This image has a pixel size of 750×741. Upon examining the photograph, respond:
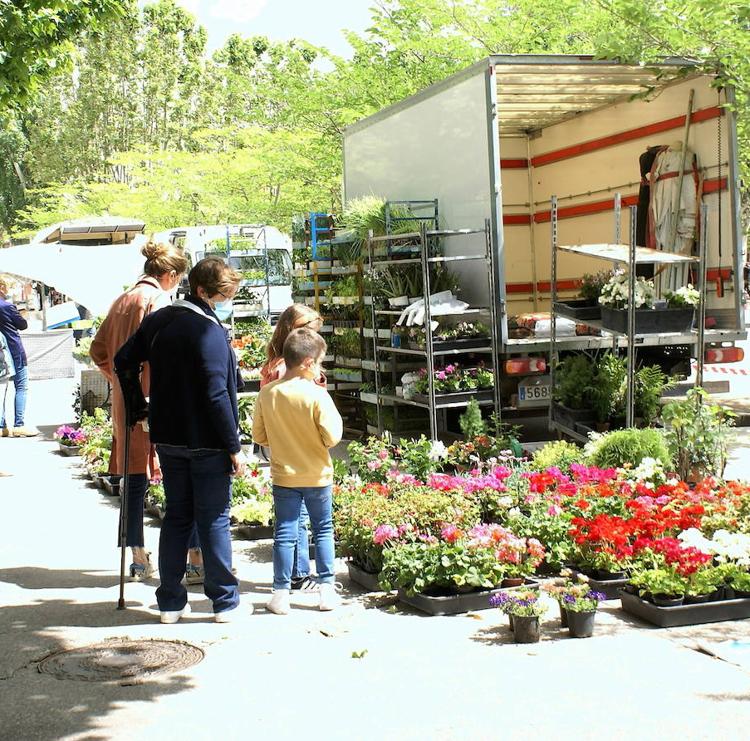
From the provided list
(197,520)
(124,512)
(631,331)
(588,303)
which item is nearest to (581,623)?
(197,520)

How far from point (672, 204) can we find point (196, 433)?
7.96m

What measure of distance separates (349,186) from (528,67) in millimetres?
4867

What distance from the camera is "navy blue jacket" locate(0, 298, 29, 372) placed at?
49.5 ft

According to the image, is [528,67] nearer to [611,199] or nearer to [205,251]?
[611,199]

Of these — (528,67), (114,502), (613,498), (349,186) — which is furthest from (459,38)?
(613,498)

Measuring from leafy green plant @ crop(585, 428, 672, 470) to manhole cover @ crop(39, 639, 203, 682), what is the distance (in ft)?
13.5

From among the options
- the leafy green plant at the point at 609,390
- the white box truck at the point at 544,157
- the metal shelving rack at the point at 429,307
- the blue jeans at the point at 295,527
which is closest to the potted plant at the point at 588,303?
the white box truck at the point at 544,157

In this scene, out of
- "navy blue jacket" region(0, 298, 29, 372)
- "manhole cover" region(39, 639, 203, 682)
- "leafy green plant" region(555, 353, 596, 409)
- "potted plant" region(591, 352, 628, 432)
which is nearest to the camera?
"manhole cover" region(39, 639, 203, 682)

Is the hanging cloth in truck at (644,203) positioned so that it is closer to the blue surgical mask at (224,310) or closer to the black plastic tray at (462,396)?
the black plastic tray at (462,396)

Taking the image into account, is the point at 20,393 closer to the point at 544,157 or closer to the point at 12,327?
the point at 12,327

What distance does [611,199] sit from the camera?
1461 cm

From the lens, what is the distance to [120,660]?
18.6 feet

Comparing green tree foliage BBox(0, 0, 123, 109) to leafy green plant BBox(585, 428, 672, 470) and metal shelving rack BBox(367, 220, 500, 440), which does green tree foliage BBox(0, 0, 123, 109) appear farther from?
leafy green plant BBox(585, 428, 672, 470)

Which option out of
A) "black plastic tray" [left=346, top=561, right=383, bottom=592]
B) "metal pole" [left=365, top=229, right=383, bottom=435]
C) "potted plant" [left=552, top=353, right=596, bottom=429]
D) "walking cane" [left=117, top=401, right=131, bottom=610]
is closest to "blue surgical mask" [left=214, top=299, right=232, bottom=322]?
"metal pole" [left=365, top=229, right=383, bottom=435]
